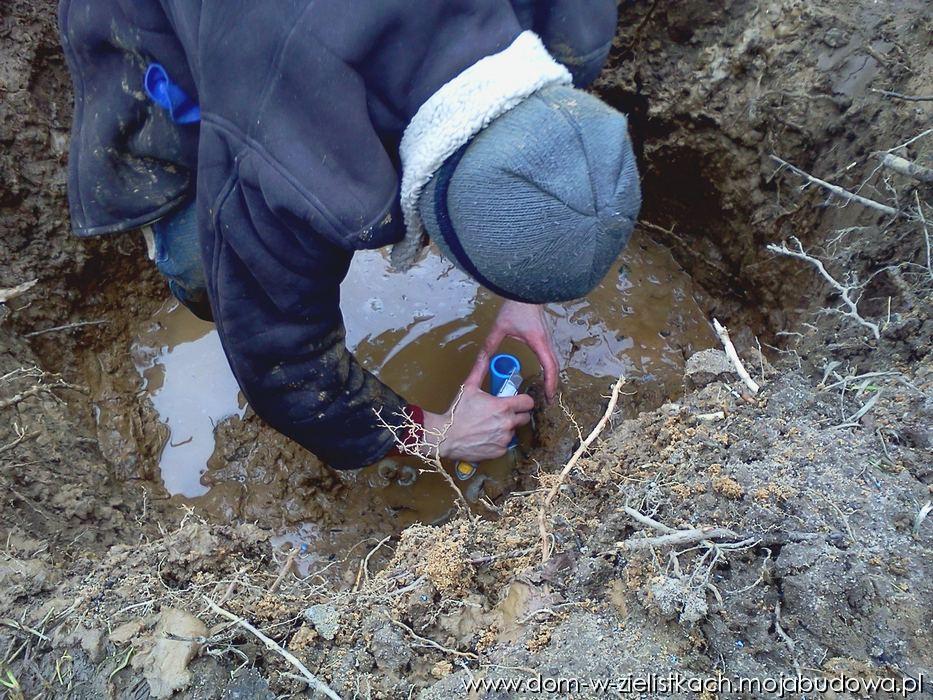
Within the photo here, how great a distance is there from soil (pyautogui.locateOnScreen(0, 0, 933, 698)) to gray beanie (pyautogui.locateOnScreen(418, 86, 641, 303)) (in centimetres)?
45

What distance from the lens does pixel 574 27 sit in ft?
4.12

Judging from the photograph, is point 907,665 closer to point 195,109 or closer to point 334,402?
point 334,402

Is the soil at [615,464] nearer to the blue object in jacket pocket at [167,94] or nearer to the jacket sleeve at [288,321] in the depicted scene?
the jacket sleeve at [288,321]

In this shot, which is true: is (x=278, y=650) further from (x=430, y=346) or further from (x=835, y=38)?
(x=835, y=38)

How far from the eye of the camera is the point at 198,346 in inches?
94.0

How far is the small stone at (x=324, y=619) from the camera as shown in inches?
43.3

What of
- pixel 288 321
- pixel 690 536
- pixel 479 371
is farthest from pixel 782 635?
pixel 479 371

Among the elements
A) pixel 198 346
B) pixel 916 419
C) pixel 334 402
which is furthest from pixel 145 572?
pixel 916 419

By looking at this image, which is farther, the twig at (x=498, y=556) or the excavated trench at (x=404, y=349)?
the excavated trench at (x=404, y=349)

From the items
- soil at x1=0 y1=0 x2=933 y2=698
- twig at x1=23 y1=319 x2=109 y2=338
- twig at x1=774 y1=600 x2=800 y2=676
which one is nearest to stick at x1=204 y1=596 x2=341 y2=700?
soil at x1=0 y1=0 x2=933 y2=698

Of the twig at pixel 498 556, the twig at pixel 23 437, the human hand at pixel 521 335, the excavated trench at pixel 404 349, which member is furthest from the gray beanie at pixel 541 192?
the twig at pixel 23 437

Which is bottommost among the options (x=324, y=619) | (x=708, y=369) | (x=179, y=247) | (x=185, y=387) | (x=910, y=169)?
(x=185, y=387)

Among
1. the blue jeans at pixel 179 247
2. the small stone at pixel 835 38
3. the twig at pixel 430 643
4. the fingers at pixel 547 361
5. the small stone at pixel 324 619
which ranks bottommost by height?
the fingers at pixel 547 361

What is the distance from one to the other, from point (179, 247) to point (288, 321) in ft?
1.90
